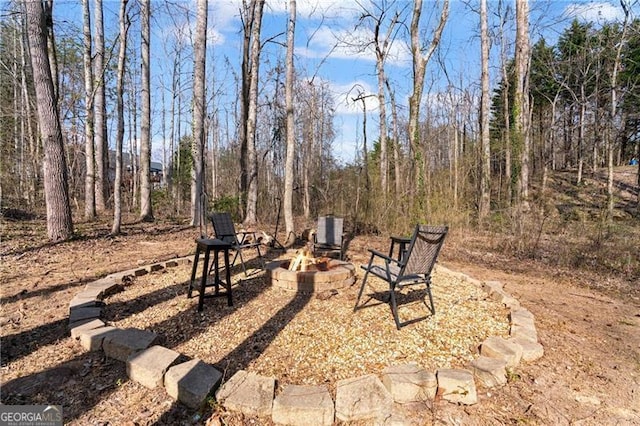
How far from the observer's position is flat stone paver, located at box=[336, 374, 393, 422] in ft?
5.89

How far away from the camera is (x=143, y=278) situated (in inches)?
164

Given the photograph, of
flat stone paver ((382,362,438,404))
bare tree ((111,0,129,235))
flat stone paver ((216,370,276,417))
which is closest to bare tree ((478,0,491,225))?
flat stone paver ((382,362,438,404))

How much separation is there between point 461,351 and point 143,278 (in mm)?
3894

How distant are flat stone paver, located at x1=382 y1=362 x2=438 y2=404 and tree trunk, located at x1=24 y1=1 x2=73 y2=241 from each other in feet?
22.0

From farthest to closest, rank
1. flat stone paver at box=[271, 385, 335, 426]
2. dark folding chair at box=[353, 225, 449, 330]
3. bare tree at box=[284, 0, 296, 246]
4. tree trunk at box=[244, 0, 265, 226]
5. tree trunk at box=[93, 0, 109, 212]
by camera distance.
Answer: tree trunk at box=[93, 0, 109, 212], tree trunk at box=[244, 0, 265, 226], bare tree at box=[284, 0, 296, 246], dark folding chair at box=[353, 225, 449, 330], flat stone paver at box=[271, 385, 335, 426]

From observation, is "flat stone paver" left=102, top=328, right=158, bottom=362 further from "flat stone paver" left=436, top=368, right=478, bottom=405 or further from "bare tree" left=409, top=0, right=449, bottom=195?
"bare tree" left=409, top=0, right=449, bottom=195

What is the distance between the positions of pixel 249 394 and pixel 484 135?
31.5ft

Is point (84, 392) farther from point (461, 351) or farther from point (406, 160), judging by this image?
point (406, 160)

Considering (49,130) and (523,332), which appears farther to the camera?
(49,130)

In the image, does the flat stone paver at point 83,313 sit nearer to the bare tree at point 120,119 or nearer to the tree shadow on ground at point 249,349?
the tree shadow on ground at point 249,349

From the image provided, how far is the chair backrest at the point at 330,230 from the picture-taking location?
539 centimetres

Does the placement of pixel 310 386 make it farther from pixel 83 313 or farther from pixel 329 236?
pixel 329 236

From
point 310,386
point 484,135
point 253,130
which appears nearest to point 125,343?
point 310,386

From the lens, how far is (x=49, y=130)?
5.79m
